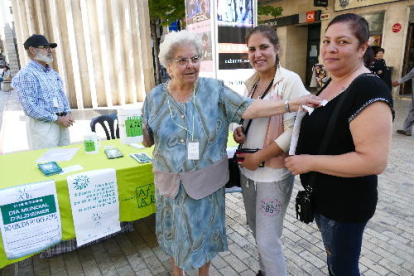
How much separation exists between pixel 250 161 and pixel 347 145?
56 cm

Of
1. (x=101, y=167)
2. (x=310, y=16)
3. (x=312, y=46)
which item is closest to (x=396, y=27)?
(x=310, y=16)

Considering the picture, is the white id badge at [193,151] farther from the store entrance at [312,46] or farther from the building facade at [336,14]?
the store entrance at [312,46]

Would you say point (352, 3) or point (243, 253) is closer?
point (243, 253)

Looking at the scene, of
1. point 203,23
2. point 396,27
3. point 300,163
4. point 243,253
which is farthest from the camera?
point 396,27

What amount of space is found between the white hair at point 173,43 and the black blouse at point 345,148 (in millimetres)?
787

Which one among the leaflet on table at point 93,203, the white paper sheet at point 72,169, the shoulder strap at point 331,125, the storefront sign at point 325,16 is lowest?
the leaflet on table at point 93,203

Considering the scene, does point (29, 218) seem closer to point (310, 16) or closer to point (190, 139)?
point (190, 139)

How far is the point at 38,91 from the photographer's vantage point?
3.37 meters

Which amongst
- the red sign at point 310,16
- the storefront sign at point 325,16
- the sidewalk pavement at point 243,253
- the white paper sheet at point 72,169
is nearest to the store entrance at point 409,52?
the storefront sign at point 325,16

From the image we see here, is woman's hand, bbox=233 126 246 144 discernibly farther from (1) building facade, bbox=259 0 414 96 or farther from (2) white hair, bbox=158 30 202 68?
(1) building facade, bbox=259 0 414 96

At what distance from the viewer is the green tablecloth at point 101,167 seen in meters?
2.09

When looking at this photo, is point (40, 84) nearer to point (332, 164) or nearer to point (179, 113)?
point (179, 113)

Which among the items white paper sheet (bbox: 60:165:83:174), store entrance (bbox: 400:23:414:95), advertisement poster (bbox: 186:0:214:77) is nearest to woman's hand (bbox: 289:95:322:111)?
white paper sheet (bbox: 60:165:83:174)

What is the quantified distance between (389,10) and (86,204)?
41.4ft
